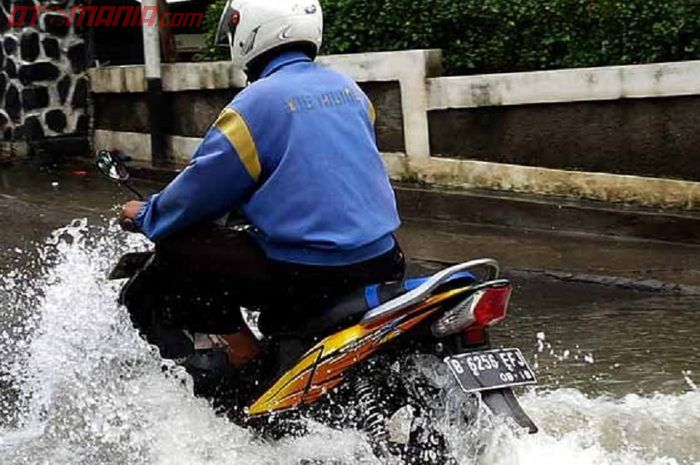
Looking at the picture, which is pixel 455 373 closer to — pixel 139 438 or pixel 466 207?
pixel 139 438

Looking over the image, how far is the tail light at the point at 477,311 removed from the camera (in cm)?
404

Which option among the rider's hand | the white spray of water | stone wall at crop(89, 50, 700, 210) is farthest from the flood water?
stone wall at crop(89, 50, 700, 210)

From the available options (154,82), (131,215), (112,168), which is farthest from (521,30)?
(131,215)

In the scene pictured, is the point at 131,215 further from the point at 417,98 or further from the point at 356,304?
the point at 417,98

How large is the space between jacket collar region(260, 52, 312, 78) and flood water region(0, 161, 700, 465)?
4.03 feet

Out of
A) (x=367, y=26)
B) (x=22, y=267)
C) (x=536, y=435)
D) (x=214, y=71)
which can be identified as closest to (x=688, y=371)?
(x=536, y=435)

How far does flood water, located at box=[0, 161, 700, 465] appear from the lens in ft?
15.3

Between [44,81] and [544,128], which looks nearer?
[544,128]

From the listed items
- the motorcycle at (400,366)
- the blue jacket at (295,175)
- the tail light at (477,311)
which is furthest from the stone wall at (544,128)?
the tail light at (477,311)

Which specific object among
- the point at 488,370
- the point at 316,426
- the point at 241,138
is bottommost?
the point at 316,426

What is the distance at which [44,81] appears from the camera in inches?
504

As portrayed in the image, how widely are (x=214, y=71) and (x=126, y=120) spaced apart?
163 centimetres

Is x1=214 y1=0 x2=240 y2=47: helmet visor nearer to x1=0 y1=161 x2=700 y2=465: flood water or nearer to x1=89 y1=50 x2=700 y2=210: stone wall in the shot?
x1=0 y1=161 x2=700 y2=465: flood water

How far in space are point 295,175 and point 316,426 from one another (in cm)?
87
